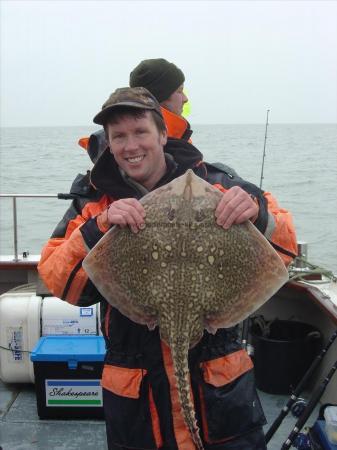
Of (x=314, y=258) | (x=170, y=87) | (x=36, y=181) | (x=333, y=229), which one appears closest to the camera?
(x=170, y=87)

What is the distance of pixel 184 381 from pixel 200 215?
0.57 m

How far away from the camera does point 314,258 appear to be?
46.6 feet

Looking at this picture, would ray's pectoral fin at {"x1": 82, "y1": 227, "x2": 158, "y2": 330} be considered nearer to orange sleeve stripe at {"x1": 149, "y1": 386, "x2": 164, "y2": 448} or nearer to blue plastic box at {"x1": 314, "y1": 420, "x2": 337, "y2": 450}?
orange sleeve stripe at {"x1": 149, "y1": 386, "x2": 164, "y2": 448}

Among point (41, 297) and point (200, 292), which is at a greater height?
point (200, 292)

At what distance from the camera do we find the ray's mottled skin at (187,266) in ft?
6.06

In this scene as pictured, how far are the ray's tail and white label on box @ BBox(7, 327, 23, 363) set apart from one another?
9.66 feet

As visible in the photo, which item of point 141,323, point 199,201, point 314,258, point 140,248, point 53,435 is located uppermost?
point 199,201

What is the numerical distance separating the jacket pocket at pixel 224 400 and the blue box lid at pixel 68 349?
84.1 inches

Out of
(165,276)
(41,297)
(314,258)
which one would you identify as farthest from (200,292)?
(314,258)

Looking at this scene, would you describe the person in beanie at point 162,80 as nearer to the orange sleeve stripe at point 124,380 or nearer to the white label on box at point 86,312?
the orange sleeve stripe at point 124,380

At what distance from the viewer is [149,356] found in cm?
209

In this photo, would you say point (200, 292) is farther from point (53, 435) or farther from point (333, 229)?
point (333, 229)

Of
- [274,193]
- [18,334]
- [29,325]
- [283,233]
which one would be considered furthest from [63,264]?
[274,193]

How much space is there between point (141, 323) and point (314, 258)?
42.2 feet
